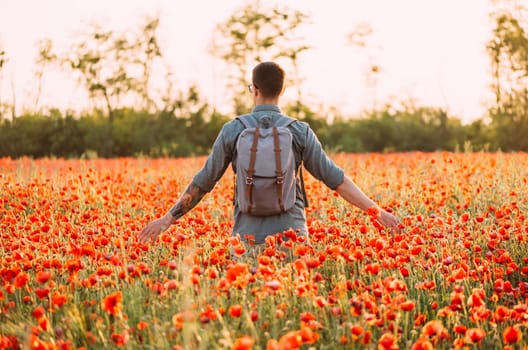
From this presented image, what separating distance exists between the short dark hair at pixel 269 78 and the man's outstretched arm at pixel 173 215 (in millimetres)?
772

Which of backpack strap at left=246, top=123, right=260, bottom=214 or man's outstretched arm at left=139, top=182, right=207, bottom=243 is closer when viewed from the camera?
backpack strap at left=246, top=123, right=260, bottom=214

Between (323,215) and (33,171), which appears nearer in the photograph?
(323,215)

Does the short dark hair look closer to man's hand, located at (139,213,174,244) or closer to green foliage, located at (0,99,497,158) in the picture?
man's hand, located at (139,213,174,244)

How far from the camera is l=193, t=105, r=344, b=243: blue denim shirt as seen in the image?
3965 millimetres

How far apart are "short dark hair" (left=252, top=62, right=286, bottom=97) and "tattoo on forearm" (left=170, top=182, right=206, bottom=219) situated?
0.77m

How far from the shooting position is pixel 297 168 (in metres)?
4.06

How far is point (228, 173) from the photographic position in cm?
1089

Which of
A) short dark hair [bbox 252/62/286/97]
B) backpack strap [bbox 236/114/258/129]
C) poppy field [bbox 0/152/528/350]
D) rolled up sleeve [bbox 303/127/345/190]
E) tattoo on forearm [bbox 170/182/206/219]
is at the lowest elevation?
poppy field [bbox 0/152/528/350]

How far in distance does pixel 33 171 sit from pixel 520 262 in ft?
24.2

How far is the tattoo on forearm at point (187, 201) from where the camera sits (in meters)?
4.06

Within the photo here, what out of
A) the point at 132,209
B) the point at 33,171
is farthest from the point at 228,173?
the point at 132,209

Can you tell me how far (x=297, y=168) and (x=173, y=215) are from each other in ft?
2.74

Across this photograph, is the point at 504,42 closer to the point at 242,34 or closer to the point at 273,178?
the point at 242,34

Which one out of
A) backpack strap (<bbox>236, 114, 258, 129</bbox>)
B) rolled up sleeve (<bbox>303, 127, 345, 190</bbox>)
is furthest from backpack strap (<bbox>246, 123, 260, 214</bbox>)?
rolled up sleeve (<bbox>303, 127, 345, 190</bbox>)
